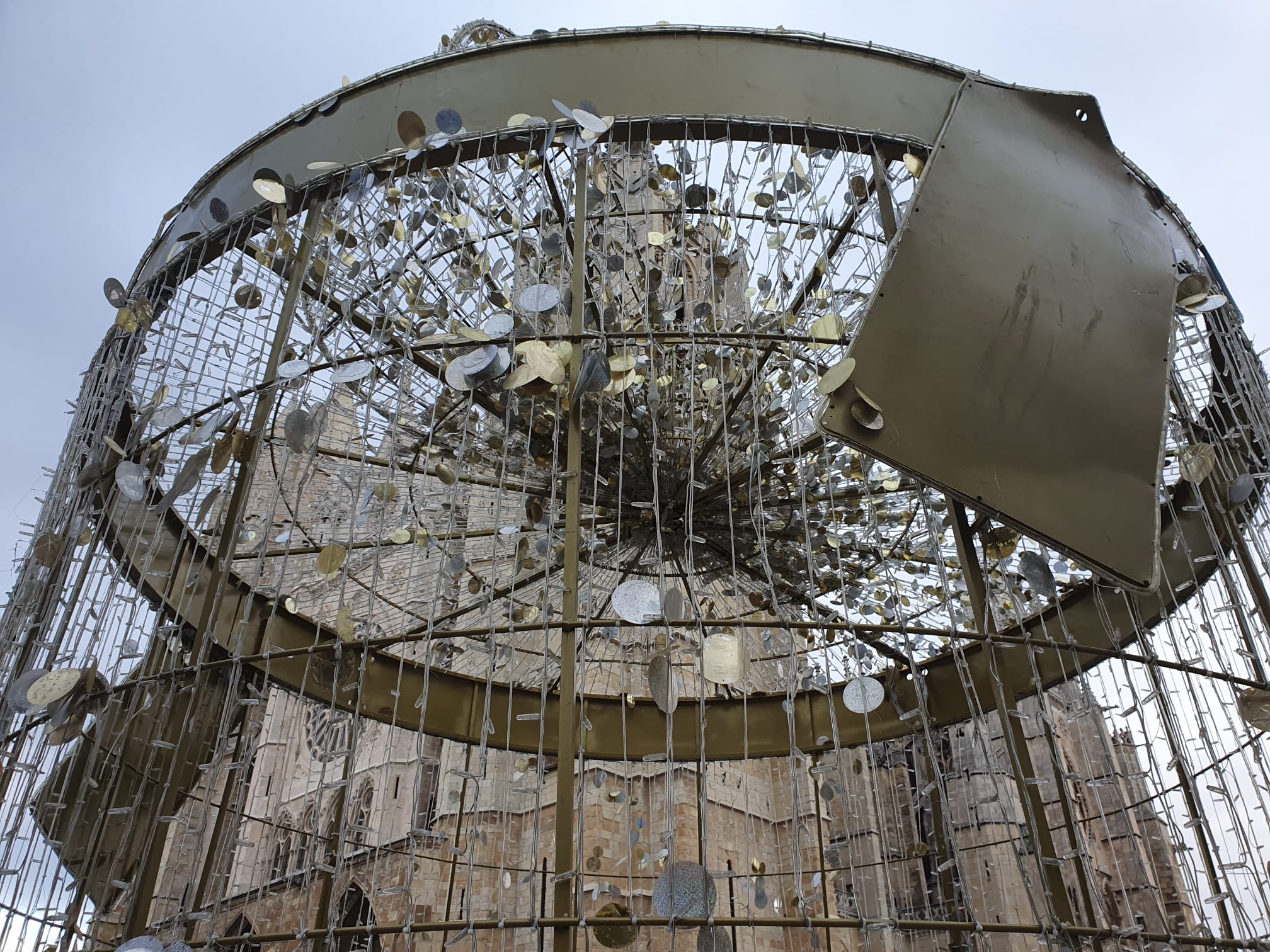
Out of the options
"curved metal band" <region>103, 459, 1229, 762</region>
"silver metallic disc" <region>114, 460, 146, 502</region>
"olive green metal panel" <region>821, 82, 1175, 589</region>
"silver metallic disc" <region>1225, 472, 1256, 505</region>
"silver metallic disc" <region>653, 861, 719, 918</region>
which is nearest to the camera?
"silver metallic disc" <region>653, 861, 719, 918</region>

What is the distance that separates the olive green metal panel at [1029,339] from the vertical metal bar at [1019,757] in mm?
452

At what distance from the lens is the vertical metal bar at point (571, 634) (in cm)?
254

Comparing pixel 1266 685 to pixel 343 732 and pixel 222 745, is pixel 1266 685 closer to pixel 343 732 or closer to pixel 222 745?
pixel 222 745

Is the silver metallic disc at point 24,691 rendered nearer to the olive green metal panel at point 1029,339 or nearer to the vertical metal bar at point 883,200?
the olive green metal panel at point 1029,339

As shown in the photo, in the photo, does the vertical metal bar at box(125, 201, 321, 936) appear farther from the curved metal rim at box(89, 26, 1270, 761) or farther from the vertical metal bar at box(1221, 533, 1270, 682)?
the vertical metal bar at box(1221, 533, 1270, 682)

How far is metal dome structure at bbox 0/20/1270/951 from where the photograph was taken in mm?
3031

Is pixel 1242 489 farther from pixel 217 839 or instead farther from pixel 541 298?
pixel 217 839

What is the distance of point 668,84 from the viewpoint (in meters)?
4.01

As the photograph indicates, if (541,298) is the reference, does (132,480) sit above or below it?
below

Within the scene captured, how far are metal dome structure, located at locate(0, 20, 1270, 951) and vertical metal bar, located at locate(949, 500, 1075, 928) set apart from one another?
0.02 meters

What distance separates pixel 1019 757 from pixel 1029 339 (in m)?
1.54

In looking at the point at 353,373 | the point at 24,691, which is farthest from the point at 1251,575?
the point at 24,691

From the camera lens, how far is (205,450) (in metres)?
3.68

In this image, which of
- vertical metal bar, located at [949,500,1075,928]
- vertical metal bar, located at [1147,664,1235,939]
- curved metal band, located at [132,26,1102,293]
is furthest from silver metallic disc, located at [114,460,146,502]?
vertical metal bar, located at [1147,664,1235,939]
